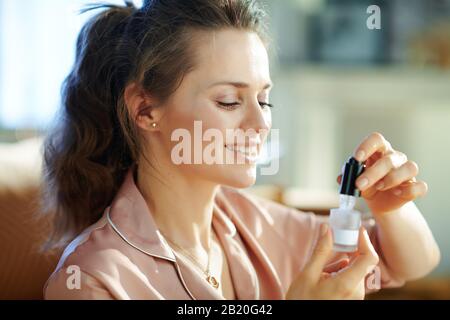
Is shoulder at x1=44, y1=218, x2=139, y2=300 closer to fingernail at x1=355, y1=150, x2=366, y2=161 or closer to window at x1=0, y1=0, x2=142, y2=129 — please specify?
fingernail at x1=355, y1=150, x2=366, y2=161

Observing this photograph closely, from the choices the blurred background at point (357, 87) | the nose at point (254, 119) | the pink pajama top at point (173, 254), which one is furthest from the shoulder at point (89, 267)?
the blurred background at point (357, 87)

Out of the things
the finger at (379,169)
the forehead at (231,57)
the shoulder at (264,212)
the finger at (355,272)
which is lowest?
the shoulder at (264,212)

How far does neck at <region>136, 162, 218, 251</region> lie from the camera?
2.91 feet

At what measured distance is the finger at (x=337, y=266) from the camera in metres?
0.76

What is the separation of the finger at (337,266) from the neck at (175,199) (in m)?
0.22

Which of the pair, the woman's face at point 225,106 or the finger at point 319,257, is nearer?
the finger at point 319,257

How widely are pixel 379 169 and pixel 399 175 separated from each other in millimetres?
41

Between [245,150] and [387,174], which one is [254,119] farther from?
[387,174]

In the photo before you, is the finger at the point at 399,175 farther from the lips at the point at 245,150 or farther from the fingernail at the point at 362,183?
the lips at the point at 245,150

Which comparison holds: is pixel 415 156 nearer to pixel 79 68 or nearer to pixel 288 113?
pixel 288 113

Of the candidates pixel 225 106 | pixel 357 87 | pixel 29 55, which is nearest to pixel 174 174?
pixel 225 106

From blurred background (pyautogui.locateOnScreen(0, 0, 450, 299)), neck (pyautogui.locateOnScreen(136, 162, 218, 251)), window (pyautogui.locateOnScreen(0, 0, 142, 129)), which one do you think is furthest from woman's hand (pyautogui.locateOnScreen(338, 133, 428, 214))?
blurred background (pyautogui.locateOnScreen(0, 0, 450, 299))

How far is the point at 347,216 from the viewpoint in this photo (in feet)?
2.33

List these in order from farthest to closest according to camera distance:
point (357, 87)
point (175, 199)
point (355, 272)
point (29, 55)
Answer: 1. point (357, 87)
2. point (29, 55)
3. point (175, 199)
4. point (355, 272)
